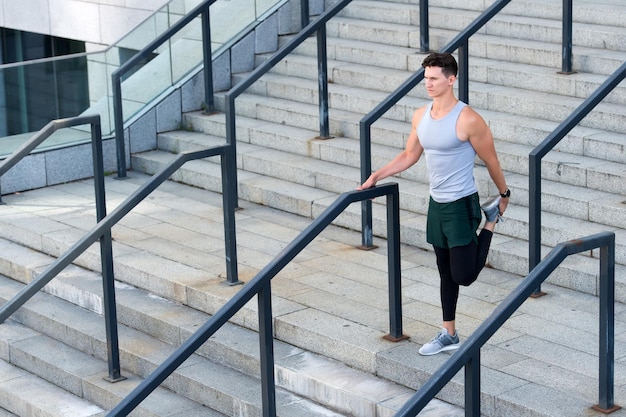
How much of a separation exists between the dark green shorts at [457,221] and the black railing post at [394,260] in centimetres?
28

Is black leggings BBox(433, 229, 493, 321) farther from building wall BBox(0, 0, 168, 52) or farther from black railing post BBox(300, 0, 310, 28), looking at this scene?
building wall BBox(0, 0, 168, 52)

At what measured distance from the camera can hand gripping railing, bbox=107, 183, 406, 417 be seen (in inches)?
192

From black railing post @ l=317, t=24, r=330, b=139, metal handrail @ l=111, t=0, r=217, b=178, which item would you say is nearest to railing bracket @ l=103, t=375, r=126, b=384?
black railing post @ l=317, t=24, r=330, b=139

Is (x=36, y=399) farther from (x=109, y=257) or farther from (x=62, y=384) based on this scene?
(x=109, y=257)

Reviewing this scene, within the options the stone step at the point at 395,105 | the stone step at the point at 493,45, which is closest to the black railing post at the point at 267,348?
the stone step at the point at 395,105

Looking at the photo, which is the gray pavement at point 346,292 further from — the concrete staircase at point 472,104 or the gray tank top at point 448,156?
the gray tank top at point 448,156

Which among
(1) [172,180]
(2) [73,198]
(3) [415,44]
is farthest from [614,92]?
(2) [73,198]

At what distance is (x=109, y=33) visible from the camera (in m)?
13.4

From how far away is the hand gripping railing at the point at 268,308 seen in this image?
4887 millimetres

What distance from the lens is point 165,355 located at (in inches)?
251

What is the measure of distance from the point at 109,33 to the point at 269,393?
8924 millimetres

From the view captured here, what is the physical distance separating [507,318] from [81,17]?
34.0ft

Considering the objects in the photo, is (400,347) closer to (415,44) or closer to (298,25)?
(415,44)

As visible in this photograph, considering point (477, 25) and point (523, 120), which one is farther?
point (523, 120)
